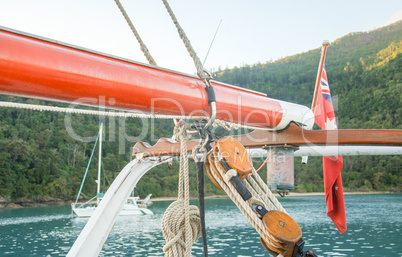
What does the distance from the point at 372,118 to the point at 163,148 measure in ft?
241

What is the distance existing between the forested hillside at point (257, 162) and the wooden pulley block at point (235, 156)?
32138 millimetres

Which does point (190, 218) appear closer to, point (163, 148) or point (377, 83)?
point (163, 148)

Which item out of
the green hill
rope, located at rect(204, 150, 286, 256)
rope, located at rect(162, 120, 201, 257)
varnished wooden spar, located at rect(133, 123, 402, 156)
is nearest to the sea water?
varnished wooden spar, located at rect(133, 123, 402, 156)

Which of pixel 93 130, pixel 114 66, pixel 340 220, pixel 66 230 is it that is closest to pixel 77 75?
pixel 114 66

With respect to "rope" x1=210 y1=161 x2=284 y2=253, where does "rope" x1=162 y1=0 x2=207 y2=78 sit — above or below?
above

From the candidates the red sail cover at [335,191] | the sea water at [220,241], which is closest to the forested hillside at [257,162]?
the sea water at [220,241]

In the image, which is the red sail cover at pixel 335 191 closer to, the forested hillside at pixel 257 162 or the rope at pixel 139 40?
the rope at pixel 139 40

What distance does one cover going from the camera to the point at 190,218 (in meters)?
2.11

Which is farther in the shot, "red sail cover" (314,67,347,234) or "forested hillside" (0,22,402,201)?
"forested hillside" (0,22,402,201)

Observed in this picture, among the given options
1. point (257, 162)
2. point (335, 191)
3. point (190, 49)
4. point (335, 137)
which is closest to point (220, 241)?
point (335, 191)

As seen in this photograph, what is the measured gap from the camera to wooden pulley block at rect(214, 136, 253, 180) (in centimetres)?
171

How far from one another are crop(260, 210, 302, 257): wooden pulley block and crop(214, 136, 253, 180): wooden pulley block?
227mm

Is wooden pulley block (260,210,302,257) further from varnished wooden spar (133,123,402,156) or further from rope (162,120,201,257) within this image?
varnished wooden spar (133,123,402,156)

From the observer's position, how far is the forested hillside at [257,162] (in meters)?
55.3
